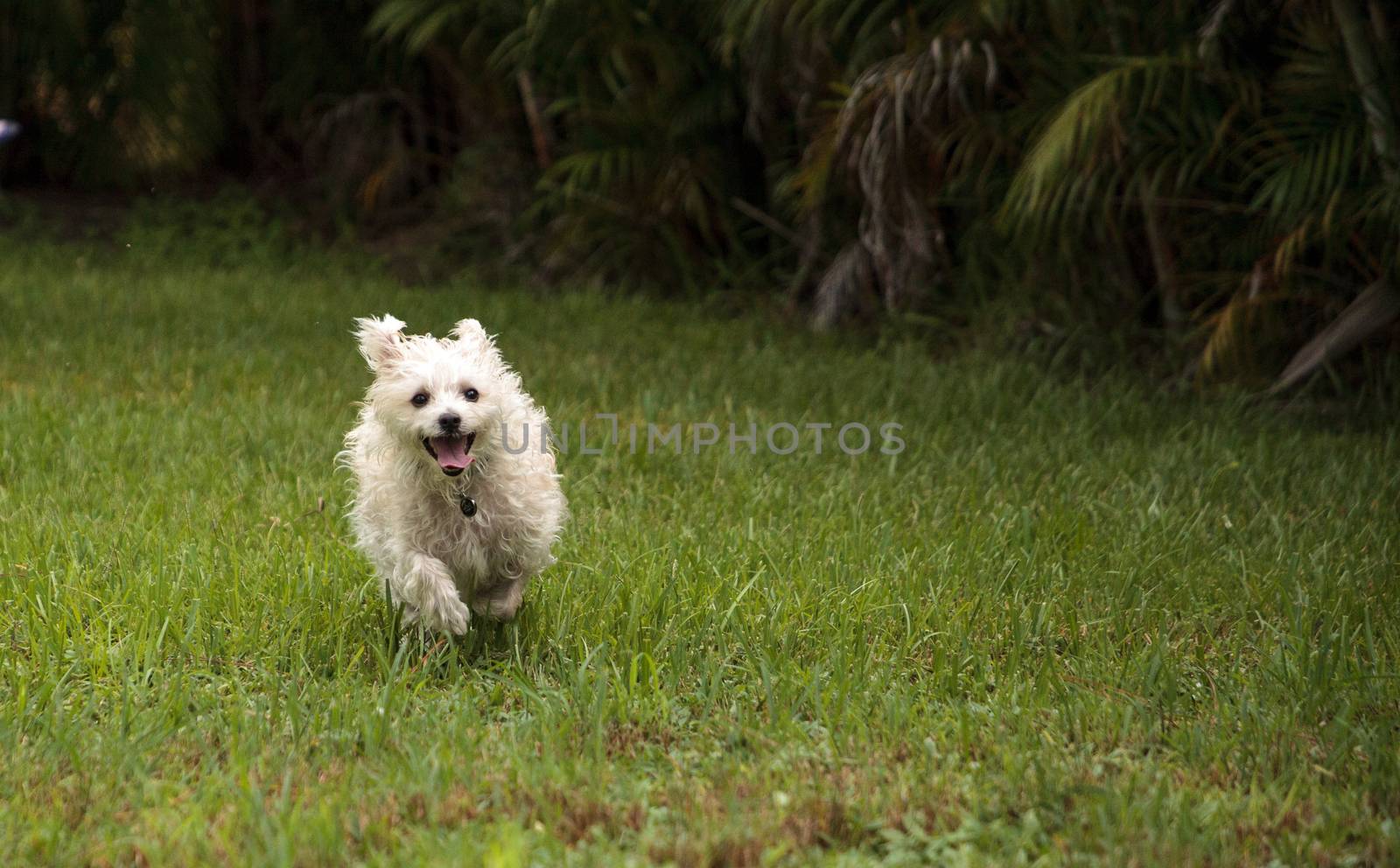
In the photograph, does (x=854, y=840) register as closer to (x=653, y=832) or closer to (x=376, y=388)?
(x=653, y=832)

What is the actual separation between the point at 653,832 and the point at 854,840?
0.42 metres

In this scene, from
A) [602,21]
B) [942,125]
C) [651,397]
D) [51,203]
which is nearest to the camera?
[651,397]

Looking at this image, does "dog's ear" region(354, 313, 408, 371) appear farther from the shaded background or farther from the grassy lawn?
the shaded background

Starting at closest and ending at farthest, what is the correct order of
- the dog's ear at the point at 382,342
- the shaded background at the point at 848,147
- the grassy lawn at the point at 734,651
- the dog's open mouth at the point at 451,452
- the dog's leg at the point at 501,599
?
the grassy lawn at the point at 734,651, the dog's open mouth at the point at 451,452, the dog's ear at the point at 382,342, the dog's leg at the point at 501,599, the shaded background at the point at 848,147

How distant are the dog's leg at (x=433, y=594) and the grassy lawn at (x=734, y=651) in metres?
0.13

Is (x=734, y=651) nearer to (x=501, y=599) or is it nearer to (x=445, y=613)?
(x=501, y=599)

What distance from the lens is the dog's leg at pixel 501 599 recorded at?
4238 mm

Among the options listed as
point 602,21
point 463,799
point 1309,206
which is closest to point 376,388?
point 463,799

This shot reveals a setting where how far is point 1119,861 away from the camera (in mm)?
3010

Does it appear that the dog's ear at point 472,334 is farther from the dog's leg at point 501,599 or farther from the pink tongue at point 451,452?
the dog's leg at point 501,599

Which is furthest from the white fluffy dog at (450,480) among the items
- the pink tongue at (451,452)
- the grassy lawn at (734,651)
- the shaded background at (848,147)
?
the shaded background at (848,147)

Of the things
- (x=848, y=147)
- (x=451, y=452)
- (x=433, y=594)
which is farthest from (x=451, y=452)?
(x=848, y=147)

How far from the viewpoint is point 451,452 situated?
3914mm

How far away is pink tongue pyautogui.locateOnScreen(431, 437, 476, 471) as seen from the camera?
12.8 feet
